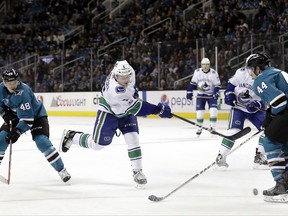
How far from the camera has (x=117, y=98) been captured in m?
4.79

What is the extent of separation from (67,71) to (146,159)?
9.81m

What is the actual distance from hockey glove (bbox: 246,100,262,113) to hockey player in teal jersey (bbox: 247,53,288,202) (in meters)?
1.30

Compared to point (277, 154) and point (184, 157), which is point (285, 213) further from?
point (184, 157)

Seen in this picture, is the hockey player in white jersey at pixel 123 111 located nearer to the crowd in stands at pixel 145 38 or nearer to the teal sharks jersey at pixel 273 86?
the teal sharks jersey at pixel 273 86

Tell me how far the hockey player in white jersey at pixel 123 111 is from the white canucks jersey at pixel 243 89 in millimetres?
1405

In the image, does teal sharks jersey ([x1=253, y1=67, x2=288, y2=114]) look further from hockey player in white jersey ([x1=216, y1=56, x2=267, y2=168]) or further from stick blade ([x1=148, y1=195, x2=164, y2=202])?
hockey player in white jersey ([x1=216, y1=56, x2=267, y2=168])

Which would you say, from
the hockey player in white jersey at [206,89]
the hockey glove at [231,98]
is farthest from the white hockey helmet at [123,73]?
the hockey player in white jersey at [206,89]

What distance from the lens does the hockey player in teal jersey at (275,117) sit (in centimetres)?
413

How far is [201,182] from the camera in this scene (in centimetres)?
514

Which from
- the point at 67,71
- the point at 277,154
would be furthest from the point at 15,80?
the point at 67,71

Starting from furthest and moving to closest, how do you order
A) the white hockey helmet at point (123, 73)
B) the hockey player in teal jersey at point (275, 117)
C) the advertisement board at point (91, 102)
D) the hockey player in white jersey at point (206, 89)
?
1. the advertisement board at point (91, 102)
2. the hockey player in white jersey at point (206, 89)
3. the white hockey helmet at point (123, 73)
4. the hockey player in teal jersey at point (275, 117)

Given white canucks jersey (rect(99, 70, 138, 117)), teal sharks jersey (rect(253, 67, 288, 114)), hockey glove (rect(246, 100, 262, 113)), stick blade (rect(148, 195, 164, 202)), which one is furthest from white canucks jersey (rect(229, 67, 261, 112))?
stick blade (rect(148, 195, 164, 202))

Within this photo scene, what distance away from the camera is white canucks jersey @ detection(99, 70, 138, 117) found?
188 inches

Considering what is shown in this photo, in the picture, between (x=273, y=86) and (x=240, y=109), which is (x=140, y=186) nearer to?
(x=273, y=86)
